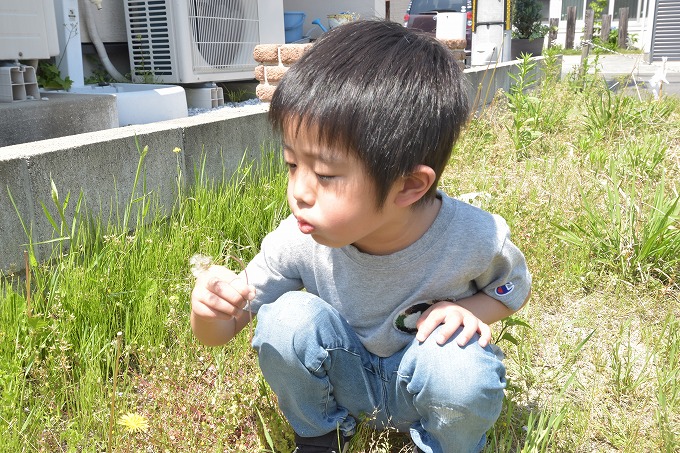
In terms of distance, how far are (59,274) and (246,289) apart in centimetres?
83

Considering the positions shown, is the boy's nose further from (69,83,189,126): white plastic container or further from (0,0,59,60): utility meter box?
(69,83,189,126): white plastic container

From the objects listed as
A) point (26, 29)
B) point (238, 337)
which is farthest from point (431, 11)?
point (238, 337)

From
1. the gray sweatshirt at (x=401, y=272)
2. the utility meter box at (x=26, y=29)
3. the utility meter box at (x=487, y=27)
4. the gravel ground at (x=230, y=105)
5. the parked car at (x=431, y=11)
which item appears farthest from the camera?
the parked car at (x=431, y=11)

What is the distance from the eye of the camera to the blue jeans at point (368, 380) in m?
1.49

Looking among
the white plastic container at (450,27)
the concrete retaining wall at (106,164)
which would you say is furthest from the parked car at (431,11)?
the concrete retaining wall at (106,164)

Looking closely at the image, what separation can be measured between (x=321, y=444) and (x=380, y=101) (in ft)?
2.77

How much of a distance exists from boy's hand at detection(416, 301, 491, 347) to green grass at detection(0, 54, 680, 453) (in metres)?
0.29

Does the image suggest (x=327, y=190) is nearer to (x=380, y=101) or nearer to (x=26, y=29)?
(x=380, y=101)

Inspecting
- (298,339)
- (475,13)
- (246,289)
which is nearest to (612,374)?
(298,339)

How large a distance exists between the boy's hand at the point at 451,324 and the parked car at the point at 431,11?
38.9 ft

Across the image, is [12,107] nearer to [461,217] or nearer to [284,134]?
[284,134]

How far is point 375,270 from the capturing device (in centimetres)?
165

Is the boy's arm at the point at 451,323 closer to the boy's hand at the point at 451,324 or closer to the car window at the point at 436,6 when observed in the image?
the boy's hand at the point at 451,324

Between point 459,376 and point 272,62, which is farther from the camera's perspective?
point 272,62
